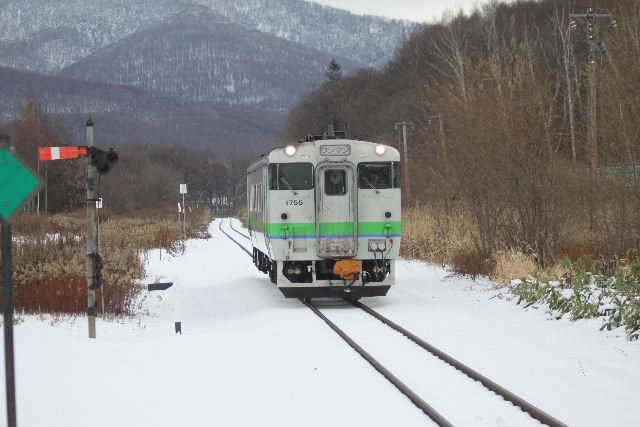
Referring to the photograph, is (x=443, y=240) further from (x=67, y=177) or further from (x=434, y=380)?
(x=67, y=177)

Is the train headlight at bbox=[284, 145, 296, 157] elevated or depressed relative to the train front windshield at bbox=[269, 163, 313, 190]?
elevated

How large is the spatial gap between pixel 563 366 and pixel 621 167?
4.65 metres

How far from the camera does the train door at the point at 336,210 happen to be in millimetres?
15633

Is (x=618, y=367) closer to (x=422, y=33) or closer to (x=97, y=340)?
(x=97, y=340)

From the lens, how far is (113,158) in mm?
10867

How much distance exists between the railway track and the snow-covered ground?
0.14m

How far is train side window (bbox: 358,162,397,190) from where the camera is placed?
15945mm

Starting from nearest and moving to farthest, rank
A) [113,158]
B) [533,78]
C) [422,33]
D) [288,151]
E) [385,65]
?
[113,158]
[288,151]
[533,78]
[422,33]
[385,65]

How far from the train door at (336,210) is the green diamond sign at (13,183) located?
382 inches

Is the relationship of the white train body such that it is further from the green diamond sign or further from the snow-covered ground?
the green diamond sign

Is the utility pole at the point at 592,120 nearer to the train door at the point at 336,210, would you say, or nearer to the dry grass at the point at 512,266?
the dry grass at the point at 512,266

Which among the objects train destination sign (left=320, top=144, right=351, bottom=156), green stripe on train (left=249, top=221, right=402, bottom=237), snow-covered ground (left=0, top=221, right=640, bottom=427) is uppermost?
train destination sign (left=320, top=144, right=351, bottom=156)

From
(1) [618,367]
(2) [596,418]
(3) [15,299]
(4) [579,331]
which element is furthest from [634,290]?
(3) [15,299]

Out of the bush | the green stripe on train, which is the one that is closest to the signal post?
the green stripe on train
